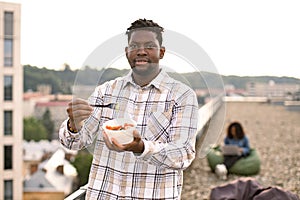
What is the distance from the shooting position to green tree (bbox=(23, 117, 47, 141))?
48.4ft

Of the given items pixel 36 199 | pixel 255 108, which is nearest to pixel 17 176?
pixel 36 199

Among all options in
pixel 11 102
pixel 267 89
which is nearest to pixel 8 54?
pixel 11 102

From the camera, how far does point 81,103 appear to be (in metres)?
0.69

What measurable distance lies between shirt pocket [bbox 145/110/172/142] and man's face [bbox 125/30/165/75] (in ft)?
0.18

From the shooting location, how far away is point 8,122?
1692cm

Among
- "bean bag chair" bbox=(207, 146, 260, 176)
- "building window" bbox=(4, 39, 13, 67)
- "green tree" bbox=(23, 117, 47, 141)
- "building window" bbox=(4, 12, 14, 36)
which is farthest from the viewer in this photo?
"building window" bbox=(4, 39, 13, 67)

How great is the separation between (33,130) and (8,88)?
7.35ft

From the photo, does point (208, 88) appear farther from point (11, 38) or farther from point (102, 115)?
A: point (11, 38)

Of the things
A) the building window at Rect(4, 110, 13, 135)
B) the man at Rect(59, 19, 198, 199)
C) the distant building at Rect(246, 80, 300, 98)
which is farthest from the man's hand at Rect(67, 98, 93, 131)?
the building window at Rect(4, 110, 13, 135)

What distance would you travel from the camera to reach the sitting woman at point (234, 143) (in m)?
3.26

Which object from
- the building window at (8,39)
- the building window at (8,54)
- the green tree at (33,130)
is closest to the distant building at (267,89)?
the green tree at (33,130)

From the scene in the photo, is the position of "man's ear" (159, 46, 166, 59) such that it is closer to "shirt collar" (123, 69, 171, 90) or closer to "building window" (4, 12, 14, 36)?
"shirt collar" (123, 69, 171, 90)

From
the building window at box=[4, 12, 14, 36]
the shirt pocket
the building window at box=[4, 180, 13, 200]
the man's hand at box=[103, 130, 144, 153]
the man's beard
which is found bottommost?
the building window at box=[4, 180, 13, 200]

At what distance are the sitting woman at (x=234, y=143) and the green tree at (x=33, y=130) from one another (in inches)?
448
